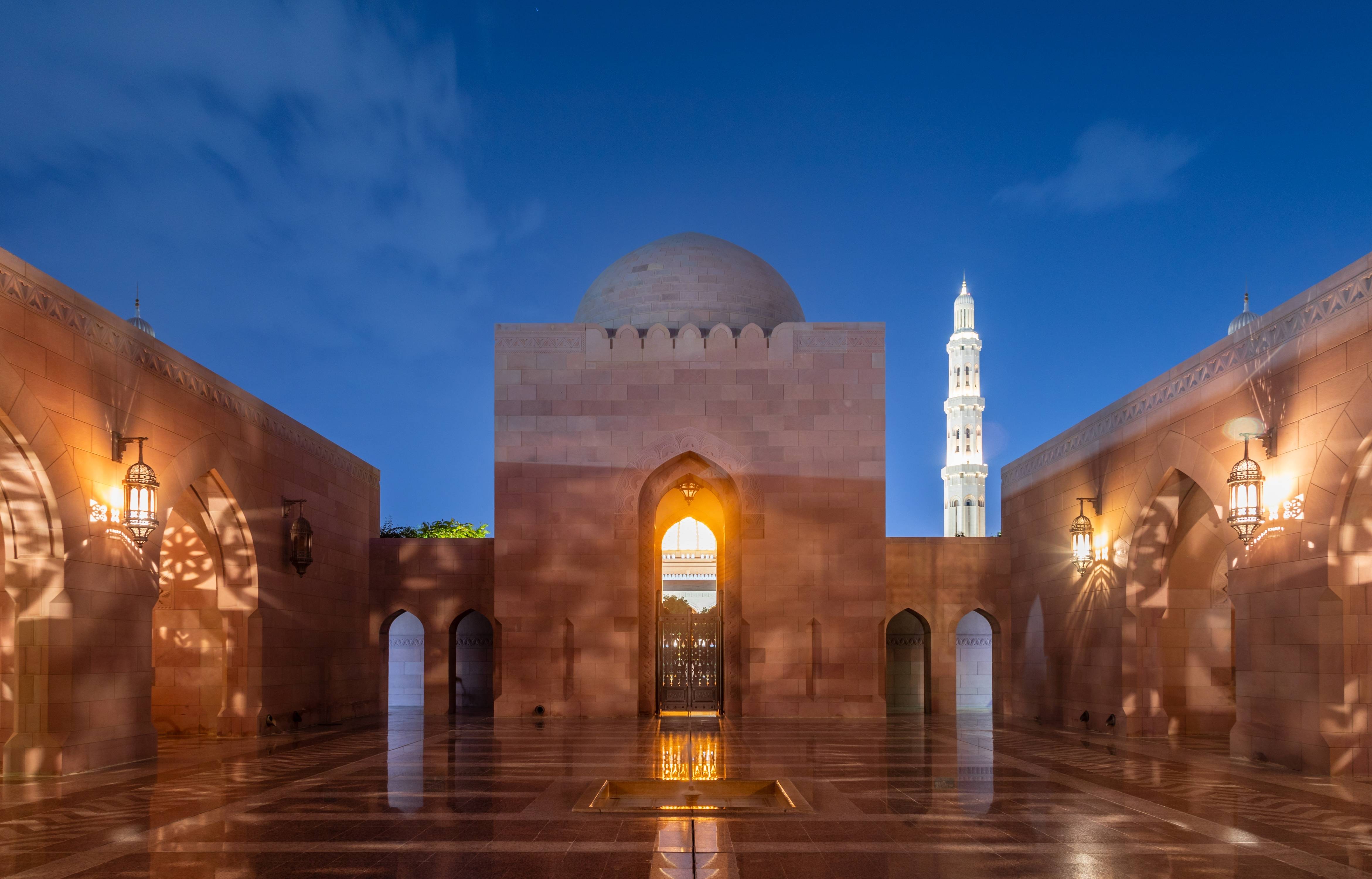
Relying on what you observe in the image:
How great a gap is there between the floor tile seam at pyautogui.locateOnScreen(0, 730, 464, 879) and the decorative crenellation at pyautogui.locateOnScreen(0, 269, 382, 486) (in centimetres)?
517

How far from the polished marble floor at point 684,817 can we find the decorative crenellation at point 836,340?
7.59 meters

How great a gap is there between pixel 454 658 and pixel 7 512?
1187 centimetres

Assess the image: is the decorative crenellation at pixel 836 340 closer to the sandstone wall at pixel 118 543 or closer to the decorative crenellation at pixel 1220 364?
the decorative crenellation at pixel 1220 364

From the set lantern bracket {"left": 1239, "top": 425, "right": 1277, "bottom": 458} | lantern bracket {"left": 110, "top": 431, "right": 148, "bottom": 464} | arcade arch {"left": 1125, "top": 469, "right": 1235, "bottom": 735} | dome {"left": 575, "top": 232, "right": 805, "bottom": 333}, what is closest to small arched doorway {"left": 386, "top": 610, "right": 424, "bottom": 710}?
dome {"left": 575, "top": 232, "right": 805, "bottom": 333}

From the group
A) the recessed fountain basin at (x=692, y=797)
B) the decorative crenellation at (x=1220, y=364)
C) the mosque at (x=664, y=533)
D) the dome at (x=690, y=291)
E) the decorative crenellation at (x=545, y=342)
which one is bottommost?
the recessed fountain basin at (x=692, y=797)

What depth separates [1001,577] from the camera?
20.1 meters

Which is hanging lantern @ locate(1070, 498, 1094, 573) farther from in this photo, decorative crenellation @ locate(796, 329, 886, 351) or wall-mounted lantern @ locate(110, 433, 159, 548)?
wall-mounted lantern @ locate(110, 433, 159, 548)

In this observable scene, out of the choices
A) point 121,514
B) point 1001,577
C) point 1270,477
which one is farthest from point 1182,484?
point 121,514

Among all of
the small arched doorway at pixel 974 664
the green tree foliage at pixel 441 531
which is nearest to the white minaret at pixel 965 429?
the green tree foliage at pixel 441 531

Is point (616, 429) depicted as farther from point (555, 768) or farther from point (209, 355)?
point (209, 355)

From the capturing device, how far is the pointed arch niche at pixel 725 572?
18406 millimetres

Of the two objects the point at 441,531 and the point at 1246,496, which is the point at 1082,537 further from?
the point at 441,531

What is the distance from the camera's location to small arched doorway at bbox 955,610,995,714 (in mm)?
24344

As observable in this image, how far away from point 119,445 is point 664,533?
13.2 m
